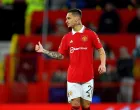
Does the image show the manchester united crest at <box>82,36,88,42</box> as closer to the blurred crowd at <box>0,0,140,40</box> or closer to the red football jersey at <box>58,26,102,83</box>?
the red football jersey at <box>58,26,102,83</box>

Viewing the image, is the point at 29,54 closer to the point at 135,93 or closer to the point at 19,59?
the point at 19,59

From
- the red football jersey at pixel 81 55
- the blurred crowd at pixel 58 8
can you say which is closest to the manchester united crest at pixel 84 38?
the red football jersey at pixel 81 55

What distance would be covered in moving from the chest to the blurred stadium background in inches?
138

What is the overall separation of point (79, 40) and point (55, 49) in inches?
232

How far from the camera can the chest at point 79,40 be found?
8.60 metres

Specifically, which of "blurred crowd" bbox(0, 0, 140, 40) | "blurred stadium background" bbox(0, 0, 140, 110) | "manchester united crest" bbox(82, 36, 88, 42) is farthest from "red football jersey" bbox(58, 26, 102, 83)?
"blurred crowd" bbox(0, 0, 140, 40)

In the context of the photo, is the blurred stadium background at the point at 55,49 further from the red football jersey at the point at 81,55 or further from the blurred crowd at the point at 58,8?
the red football jersey at the point at 81,55

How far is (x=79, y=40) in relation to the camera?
8.62 m

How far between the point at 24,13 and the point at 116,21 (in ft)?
9.47

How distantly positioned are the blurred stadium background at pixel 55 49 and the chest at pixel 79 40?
351 centimetres

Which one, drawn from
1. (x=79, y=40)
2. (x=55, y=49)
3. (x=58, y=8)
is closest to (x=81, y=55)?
(x=79, y=40)

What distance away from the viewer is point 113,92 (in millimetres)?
13016

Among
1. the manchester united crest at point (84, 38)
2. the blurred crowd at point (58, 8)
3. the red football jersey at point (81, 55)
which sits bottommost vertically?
the red football jersey at point (81, 55)

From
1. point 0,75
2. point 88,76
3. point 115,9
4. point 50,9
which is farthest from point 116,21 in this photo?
point 88,76
